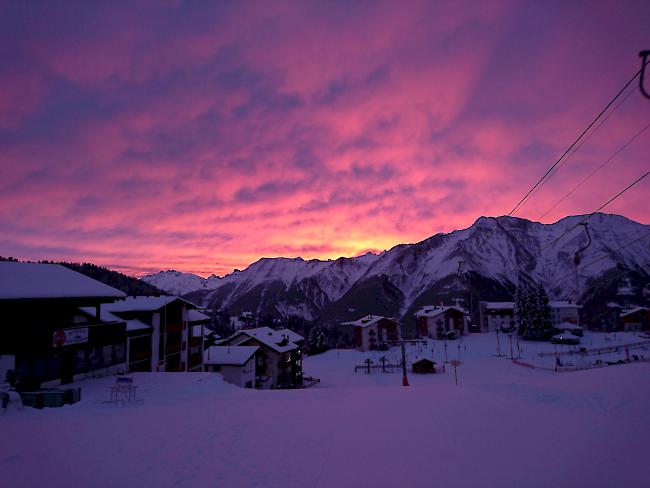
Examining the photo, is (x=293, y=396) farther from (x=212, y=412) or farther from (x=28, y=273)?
(x=28, y=273)

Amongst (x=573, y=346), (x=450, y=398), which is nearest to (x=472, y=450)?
(x=450, y=398)

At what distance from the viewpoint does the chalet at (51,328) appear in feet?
77.6

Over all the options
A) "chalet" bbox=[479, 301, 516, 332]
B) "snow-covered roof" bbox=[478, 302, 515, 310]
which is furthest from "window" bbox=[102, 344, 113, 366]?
"snow-covered roof" bbox=[478, 302, 515, 310]

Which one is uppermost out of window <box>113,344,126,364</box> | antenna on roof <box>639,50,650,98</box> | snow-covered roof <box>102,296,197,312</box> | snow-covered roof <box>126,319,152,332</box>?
antenna on roof <box>639,50,650,98</box>

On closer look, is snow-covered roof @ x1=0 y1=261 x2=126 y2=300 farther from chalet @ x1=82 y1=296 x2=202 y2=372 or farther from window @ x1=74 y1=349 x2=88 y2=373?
chalet @ x1=82 y1=296 x2=202 y2=372

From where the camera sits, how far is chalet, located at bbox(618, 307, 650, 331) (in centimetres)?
10706

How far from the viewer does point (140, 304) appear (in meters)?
44.3

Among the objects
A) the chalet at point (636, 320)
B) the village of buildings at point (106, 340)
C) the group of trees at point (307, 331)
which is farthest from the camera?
the chalet at point (636, 320)

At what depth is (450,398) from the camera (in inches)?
706

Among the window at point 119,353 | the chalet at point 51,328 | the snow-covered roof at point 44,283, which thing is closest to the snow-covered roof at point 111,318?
the chalet at point 51,328

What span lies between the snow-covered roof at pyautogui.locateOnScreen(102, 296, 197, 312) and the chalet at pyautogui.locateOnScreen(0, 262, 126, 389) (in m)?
10.2

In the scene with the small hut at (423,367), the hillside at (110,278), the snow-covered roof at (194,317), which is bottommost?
the small hut at (423,367)

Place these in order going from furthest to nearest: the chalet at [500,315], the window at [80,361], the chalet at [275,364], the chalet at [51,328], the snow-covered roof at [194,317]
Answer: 1. the chalet at [500,315]
2. the chalet at [275,364]
3. the snow-covered roof at [194,317]
4. the window at [80,361]
5. the chalet at [51,328]

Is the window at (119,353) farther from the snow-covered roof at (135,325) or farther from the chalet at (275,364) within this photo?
the chalet at (275,364)
